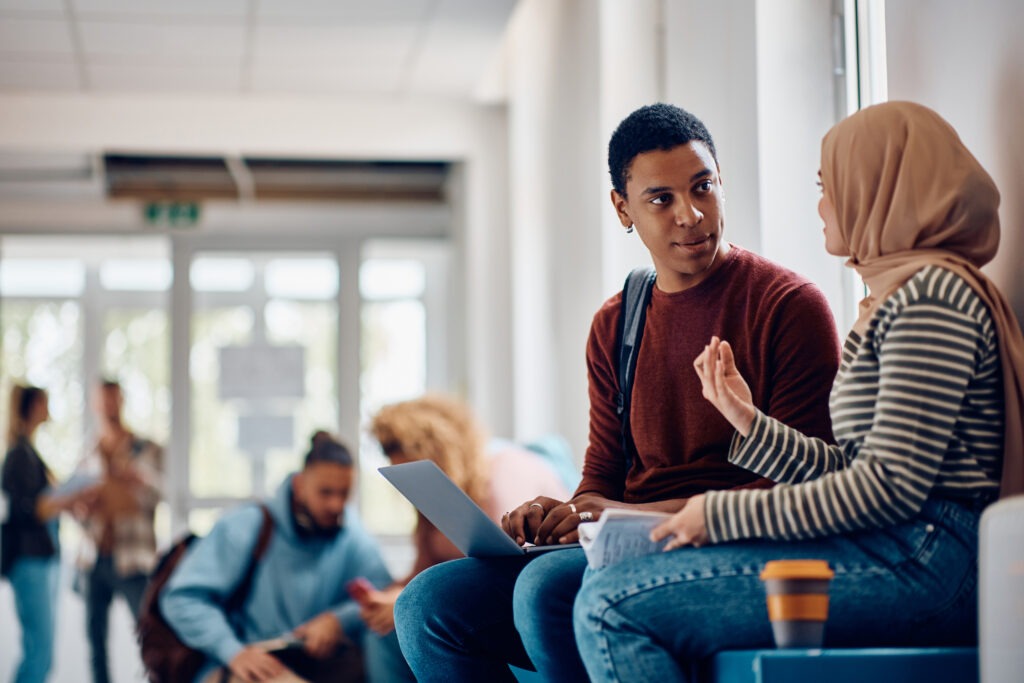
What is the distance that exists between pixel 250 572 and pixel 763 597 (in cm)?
255

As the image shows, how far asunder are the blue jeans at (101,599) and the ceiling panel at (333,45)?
2359mm

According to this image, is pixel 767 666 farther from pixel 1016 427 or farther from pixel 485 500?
pixel 485 500

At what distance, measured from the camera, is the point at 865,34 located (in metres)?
2.87

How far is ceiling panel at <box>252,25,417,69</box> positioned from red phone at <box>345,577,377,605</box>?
2.34 metres

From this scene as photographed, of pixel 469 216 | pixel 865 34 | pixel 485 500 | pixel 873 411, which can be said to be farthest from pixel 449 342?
pixel 873 411

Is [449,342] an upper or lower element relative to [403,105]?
lower

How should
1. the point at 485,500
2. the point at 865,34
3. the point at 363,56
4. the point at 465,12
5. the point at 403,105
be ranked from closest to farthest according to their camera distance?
the point at 865,34 < the point at 485,500 < the point at 465,12 < the point at 363,56 < the point at 403,105

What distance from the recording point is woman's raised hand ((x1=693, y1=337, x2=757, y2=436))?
5.12 feet

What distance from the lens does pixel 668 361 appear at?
198 centimetres

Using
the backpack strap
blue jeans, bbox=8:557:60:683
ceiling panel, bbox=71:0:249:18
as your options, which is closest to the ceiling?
ceiling panel, bbox=71:0:249:18

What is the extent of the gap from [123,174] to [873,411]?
635 cm

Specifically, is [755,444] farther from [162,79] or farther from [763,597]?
[162,79]

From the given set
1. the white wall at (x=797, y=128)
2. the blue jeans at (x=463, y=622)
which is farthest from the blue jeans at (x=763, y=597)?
the white wall at (x=797, y=128)

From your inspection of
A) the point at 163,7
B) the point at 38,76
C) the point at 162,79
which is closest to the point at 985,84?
the point at 163,7
